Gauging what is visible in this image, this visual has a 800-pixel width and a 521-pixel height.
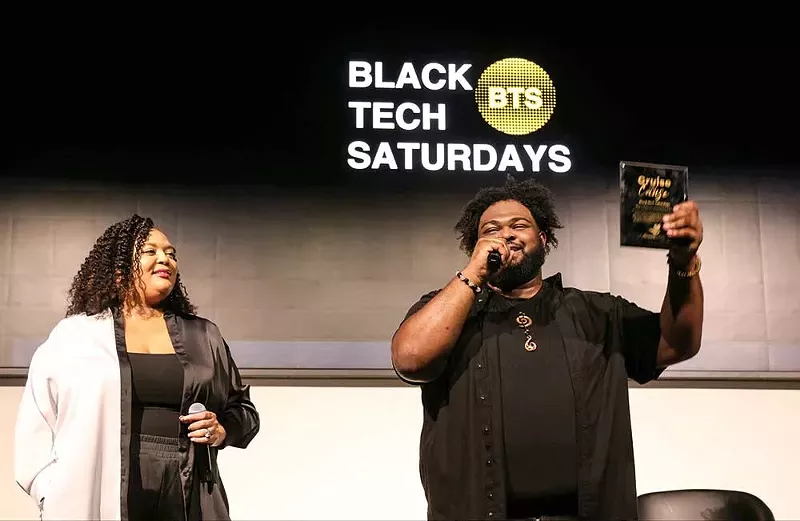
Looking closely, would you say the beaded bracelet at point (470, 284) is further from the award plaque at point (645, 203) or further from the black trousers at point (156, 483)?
the black trousers at point (156, 483)

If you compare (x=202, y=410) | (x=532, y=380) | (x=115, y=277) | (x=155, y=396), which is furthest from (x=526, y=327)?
(x=115, y=277)

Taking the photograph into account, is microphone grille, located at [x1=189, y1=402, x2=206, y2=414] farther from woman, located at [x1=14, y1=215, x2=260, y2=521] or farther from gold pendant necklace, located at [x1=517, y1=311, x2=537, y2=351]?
gold pendant necklace, located at [x1=517, y1=311, x2=537, y2=351]

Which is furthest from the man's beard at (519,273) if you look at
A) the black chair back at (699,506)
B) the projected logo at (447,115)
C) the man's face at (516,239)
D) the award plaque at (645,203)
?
the projected logo at (447,115)

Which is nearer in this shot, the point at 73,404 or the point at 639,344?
the point at 639,344

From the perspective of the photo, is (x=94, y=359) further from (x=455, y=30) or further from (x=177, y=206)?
(x=455, y=30)

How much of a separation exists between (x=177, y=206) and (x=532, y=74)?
1.71 metres

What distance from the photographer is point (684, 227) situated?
199cm

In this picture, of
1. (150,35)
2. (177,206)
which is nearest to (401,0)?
(150,35)

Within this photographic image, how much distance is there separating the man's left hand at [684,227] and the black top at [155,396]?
1436 millimetres

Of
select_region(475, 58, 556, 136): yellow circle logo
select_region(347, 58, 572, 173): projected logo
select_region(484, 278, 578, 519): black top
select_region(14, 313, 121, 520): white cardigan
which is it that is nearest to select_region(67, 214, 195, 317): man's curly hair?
select_region(14, 313, 121, 520): white cardigan

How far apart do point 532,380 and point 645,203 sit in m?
0.50

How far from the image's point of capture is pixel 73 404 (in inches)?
95.0

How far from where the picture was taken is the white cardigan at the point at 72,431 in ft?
7.68

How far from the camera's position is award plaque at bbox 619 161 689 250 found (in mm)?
2010
